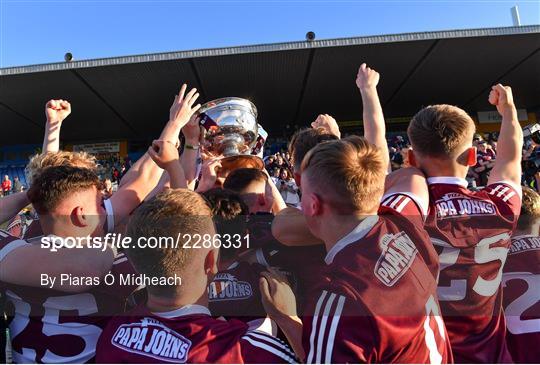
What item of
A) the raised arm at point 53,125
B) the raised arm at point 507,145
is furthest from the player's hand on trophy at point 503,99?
the raised arm at point 53,125

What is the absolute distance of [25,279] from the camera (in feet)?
4.46

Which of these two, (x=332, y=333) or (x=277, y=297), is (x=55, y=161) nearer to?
(x=277, y=297)

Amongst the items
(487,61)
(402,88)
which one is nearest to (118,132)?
(402,88)

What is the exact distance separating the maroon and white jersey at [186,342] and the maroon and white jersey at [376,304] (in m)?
0.14

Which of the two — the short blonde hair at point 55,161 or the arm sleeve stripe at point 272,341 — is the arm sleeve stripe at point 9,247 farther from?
the arm sleeve stripe at point 272,341

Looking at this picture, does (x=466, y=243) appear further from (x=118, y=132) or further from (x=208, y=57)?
(x=118, y=132)

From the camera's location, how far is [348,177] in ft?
3.89

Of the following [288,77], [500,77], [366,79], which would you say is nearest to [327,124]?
[366,79]

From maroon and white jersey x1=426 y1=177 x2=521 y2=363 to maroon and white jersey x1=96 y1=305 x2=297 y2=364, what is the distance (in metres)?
0.73

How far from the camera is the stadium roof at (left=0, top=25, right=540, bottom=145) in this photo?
35.7 ft

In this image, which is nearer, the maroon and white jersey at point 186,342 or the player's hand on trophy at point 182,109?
the maroon and white jersey at point 186,342

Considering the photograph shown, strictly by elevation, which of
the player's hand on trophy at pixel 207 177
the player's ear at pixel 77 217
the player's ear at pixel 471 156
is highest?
the player's hand on trophy at pixel 207 177

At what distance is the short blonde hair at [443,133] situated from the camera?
1636 mm

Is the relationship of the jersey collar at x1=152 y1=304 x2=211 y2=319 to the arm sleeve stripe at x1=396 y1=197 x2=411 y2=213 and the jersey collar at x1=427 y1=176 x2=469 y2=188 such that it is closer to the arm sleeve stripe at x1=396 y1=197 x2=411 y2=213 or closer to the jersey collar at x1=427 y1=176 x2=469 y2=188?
the arm sleeve stripe at x1=396 y1=197 x2=411 y2=213
